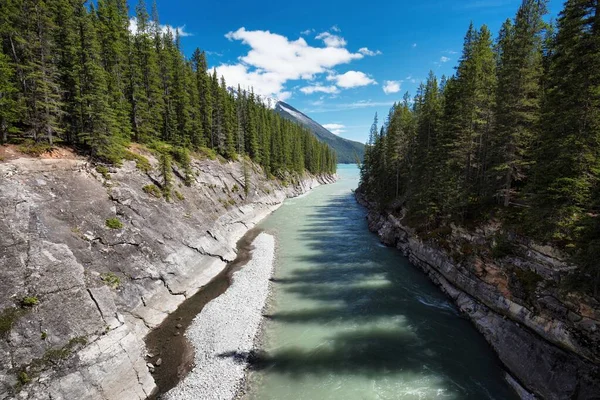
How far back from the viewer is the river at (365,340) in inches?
524

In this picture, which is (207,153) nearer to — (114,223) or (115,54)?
(115,54)

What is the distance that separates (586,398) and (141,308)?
23651 millimetres

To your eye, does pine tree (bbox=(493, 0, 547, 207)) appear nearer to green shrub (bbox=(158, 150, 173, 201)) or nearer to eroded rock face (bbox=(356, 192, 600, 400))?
eroded rock face (bbox=(356, 192, 600, 400))

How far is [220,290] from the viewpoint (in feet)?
73.0

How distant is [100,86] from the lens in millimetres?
23438

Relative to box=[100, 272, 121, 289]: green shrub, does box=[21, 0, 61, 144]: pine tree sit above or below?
above

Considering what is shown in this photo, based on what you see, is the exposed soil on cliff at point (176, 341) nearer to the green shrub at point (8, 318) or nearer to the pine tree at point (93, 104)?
the green shrub at point (8, 318)

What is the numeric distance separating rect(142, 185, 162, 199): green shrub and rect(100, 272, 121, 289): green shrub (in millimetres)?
9973

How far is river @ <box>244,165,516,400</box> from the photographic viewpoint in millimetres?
13320

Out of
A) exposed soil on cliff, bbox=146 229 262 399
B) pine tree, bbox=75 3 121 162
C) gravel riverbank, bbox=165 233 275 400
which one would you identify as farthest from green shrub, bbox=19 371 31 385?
pine tree, bbox=75 3 121 162

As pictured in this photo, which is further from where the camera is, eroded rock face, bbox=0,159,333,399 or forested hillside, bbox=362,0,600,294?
forested hillside, bbox=362,0,600,294

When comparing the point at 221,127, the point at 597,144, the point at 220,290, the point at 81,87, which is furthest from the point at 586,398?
the point at 221,127

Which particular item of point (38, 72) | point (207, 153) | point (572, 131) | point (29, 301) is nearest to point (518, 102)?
point (572, 131)

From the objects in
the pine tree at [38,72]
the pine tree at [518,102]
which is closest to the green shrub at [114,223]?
the pine tree at [38,72]
